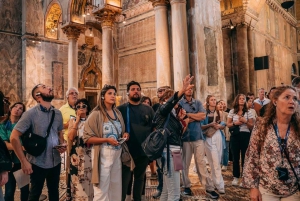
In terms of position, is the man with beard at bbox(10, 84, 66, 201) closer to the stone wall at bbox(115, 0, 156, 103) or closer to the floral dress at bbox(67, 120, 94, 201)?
the floral dress at bbox(67, 120, 94, 201)

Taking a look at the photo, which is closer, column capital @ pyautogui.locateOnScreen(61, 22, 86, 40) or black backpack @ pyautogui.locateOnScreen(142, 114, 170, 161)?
black backpack @ pyautogui.locateOnScreen(142, 114, 170, 161)

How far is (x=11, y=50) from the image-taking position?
12719 millimetres

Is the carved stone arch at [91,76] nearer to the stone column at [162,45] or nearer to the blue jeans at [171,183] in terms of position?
the stone column at [162,45]

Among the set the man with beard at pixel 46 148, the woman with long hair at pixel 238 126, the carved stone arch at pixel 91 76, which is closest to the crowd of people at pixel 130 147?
the man with beard at pixel 46 148

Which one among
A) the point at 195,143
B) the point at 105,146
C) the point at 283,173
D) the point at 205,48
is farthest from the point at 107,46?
the point at 283,173

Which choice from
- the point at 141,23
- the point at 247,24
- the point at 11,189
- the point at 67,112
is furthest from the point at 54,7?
the point at 11,189

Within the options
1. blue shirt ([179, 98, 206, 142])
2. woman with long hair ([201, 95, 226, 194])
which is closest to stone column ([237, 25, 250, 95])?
woman with long hair ([201, 95, 226, 194])

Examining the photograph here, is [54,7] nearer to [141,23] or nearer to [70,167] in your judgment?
[141,23]

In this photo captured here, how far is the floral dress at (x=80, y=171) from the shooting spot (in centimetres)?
369

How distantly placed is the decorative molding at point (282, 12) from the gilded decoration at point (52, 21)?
12021 millimetres

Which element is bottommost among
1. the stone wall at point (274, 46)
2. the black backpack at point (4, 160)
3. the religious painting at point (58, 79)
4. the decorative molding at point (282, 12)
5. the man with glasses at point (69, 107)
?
the black backpack at point (4, 160)

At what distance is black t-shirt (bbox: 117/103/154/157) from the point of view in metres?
3.61

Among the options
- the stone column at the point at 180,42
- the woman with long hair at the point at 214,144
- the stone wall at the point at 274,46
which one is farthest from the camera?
the stone wall at the point at 274,46

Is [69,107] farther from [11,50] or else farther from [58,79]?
[11,50]
